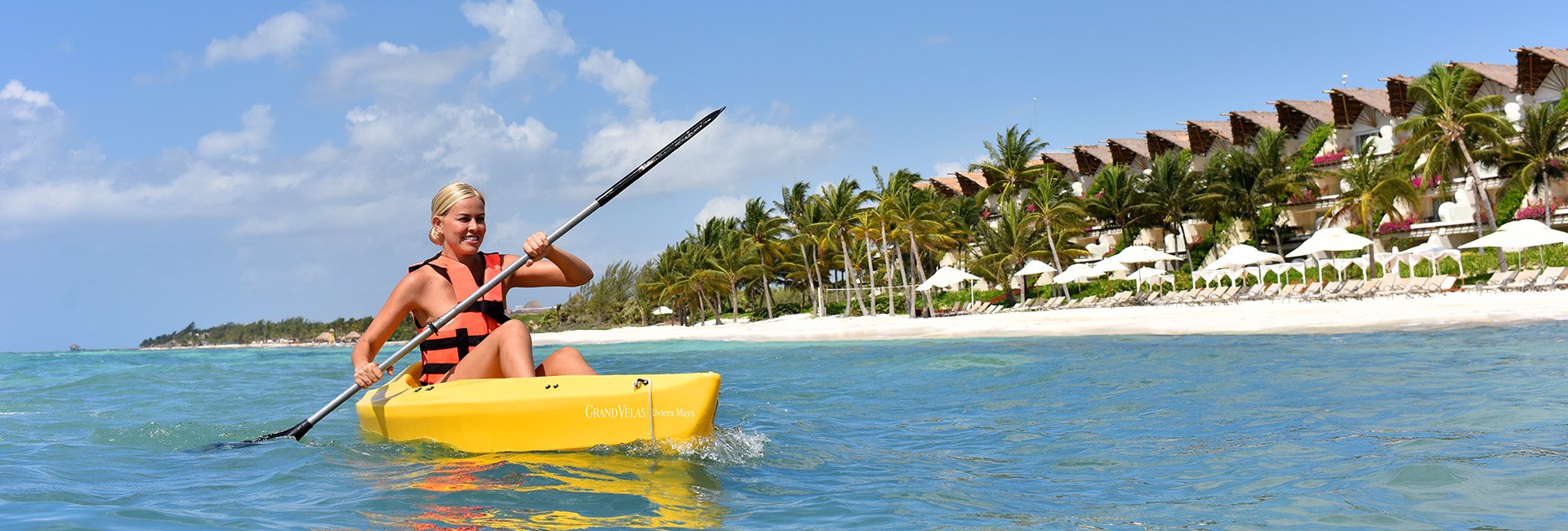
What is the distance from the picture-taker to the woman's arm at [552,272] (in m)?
6.02

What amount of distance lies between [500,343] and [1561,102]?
144 ft

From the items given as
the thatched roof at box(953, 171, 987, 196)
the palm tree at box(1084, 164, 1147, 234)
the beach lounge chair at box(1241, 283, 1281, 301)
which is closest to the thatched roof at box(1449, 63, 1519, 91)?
the palm tree at box(1084, 164, 1147, 234)

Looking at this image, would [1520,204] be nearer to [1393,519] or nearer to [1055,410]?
[1055,410]

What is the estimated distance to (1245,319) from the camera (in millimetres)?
24281

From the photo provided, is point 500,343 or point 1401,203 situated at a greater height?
point 1401,203

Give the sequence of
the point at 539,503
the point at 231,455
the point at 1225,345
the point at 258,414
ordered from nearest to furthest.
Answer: the point at 539,503, the point at 231,455, the point at 258,414, the point at 1225,345

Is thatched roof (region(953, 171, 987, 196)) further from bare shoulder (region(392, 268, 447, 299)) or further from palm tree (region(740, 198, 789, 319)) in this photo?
bare shoulder (region(392, 268, 447, 299))

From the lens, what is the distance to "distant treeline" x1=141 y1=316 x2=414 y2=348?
3404 inches

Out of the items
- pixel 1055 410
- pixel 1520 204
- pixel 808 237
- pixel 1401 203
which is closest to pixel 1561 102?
pixel 1520 204

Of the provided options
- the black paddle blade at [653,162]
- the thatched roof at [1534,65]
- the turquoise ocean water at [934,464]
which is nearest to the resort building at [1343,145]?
the thatched roof at [1534,65]

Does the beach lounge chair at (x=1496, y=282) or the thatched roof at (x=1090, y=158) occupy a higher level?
the thatched roof at (x=1090, y=158)

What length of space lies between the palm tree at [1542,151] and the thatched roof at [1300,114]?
10086 millimetres

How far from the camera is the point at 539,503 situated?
4488 mm

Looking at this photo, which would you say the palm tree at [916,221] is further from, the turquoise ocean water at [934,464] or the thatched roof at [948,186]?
the turquoise ocean water at [934,464]
